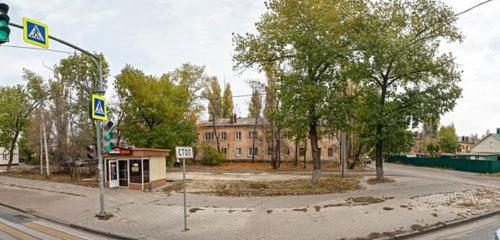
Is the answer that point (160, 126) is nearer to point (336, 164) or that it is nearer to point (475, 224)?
point (336, 164)

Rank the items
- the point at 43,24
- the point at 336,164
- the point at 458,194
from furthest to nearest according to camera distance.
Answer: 1. the point at 336,164
2. the point at 458,194
3. the point at 43,24

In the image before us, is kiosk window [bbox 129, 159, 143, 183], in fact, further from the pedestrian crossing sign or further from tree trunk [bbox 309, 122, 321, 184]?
tree trunk [bbox 309, 122, 321, 184]

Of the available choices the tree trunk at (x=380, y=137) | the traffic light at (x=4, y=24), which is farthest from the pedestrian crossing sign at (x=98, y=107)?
the tree trunk at (x=380, y=137)

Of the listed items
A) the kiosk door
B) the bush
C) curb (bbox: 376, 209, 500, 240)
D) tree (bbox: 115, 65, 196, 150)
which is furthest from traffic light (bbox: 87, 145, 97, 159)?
the bush

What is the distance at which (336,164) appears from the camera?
144 ft

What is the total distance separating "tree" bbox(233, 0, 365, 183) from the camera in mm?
19594

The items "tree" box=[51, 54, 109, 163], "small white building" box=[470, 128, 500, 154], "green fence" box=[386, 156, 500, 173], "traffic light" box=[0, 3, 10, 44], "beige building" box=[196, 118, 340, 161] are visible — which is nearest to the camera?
"traffic light" box=[0, 3, 10, 44]

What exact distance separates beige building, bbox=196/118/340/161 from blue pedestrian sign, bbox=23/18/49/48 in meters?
37.9

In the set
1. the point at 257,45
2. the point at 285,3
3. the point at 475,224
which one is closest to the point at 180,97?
the point at 257,45

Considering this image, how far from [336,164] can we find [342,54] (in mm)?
26966

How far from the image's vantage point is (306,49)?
19.5 m

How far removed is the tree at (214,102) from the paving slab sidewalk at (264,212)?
32265 millimetres

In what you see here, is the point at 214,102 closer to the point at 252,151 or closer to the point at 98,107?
the point at 252,151

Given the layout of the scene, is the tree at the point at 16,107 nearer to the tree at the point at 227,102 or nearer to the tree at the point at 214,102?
the tree at the point at 214,102
